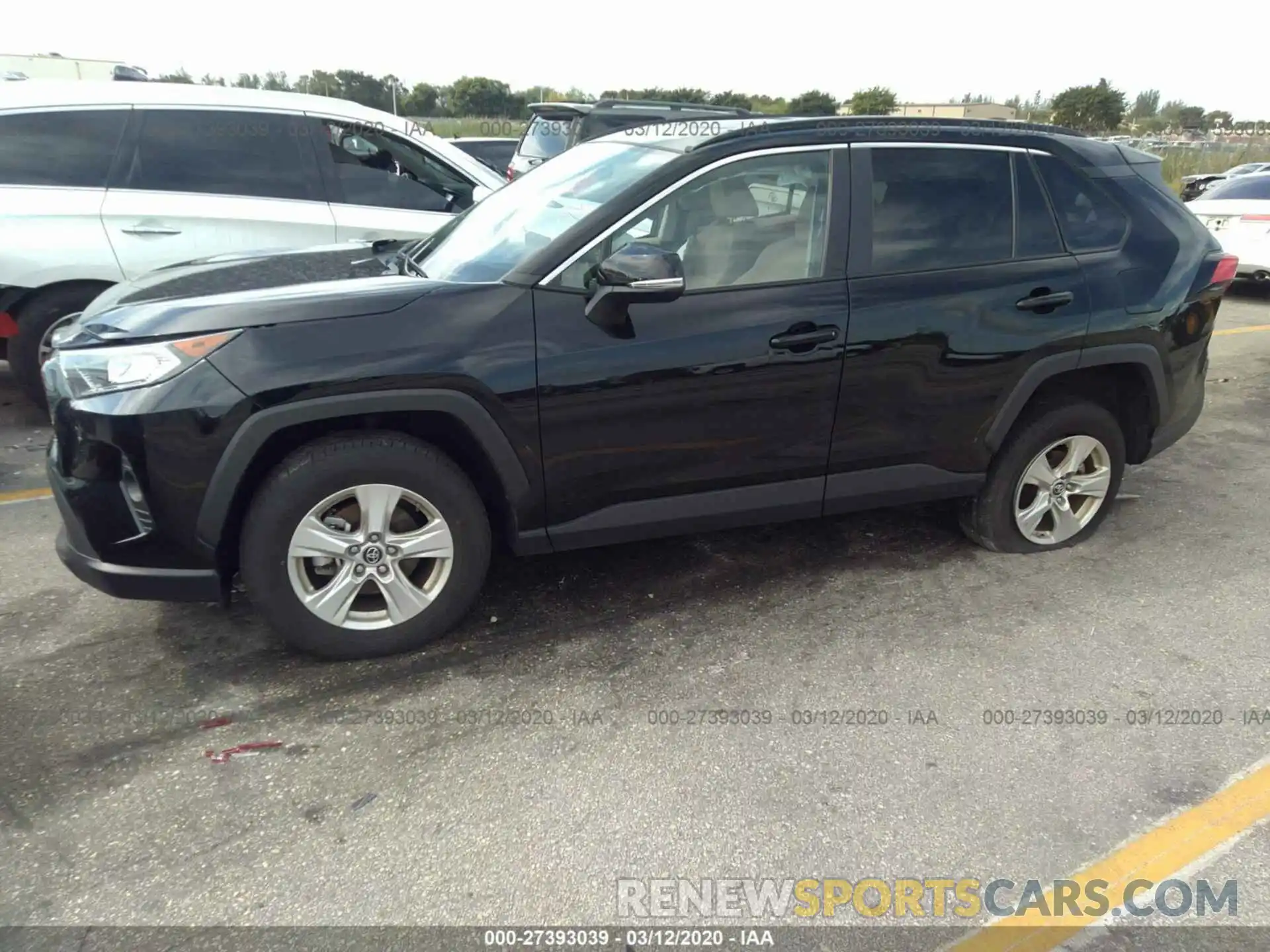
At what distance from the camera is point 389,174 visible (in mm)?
6148

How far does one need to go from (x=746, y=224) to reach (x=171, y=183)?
13.3ft

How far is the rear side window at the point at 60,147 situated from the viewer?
17.8 ft

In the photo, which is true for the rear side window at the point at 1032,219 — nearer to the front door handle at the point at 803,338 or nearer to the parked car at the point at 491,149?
the front door handle at the point at 803,338

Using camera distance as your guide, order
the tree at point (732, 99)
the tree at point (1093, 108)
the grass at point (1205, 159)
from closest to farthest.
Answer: the grass at point (1205, 159) → the tree at point (732, 99) → the tree at point (1093, 108)

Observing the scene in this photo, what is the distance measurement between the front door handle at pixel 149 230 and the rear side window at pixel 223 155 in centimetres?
24

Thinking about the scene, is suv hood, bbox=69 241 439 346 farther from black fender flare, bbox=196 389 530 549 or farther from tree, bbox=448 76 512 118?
tree, bbox=448 76 512 118

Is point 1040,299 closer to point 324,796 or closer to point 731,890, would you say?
point 731,890

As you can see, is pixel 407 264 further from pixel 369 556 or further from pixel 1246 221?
pixel 1246 221

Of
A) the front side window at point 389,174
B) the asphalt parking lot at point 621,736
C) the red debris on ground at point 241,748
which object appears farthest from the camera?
the front side window at point 389,174

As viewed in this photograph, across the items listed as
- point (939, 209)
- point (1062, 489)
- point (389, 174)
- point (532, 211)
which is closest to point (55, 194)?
point (389, 174)

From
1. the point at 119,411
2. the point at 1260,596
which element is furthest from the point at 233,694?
the point at 1260,596

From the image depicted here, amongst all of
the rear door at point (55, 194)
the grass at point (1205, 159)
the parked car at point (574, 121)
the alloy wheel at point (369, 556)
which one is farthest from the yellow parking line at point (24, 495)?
the grass at point (1205, 159)

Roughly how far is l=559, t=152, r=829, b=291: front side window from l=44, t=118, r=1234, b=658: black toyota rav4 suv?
0.01m

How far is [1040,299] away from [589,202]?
186cm
